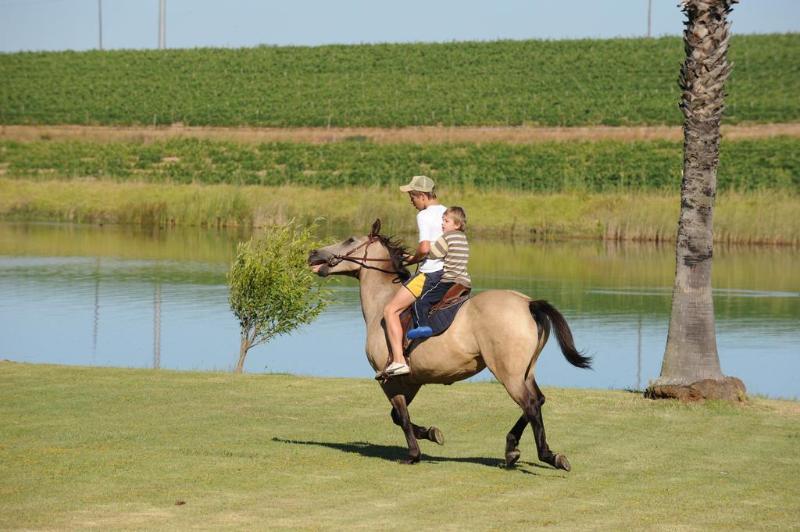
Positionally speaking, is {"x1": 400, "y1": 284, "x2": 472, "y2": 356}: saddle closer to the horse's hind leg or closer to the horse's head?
the horse's head

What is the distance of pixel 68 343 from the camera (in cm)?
2388

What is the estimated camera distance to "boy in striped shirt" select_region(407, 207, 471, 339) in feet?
37.5

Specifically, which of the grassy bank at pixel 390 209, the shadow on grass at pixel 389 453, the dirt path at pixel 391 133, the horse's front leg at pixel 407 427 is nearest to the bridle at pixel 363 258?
the horse's front leg at pixel 407 427

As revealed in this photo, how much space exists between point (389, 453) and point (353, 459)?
0.63m

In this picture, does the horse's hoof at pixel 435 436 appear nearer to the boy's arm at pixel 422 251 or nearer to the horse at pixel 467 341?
the horse at pixel 467 341

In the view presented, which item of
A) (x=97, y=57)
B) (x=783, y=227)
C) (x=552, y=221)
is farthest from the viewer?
(x=97, y=57)

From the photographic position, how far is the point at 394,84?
89938 mm

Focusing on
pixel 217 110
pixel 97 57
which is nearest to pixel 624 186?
pixel 217 110

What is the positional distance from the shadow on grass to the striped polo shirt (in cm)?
162

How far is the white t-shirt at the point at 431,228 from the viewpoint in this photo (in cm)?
1150

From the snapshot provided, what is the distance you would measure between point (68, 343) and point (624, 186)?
3278 cm

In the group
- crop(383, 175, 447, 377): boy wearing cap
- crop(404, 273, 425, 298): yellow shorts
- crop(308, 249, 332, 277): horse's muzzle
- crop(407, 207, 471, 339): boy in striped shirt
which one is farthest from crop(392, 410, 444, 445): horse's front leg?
crop(308, 249, 332, 277): horse's muzzle

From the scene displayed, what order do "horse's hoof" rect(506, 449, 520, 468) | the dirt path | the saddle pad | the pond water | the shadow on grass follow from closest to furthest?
"horse's hoof" rect(506, 449, 520, 468) → the saddle pad → the shadow on grass → the pond water → the dirt path

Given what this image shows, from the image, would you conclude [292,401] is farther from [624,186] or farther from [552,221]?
[624,186]
